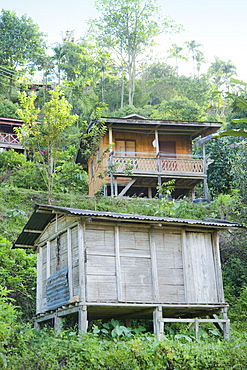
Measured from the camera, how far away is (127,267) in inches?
523

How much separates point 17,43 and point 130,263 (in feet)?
135

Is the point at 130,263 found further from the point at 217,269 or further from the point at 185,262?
the point at 217,269

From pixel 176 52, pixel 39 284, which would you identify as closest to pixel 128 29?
pixel 176 52

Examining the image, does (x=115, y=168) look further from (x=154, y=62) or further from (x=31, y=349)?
(x=154, y=62)

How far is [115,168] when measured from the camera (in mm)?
25109

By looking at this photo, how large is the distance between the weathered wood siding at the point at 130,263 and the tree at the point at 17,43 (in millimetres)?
38468

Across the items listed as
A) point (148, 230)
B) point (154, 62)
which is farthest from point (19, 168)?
point (154, 62)

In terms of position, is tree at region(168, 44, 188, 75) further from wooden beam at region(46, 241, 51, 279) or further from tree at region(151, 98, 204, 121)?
wooden beam at region(46, 241, 51, 279)

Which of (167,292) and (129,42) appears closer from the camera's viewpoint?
(167,292)

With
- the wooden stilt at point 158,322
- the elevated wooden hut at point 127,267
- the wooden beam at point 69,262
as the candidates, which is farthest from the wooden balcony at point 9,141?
the wooden stilt at point 158,322

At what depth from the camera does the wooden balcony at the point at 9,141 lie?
131 ft

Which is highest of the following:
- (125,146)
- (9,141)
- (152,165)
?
(9,141)

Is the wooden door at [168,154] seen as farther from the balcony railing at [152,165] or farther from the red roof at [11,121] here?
the red roof at [11,121]

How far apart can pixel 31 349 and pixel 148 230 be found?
177 inches
